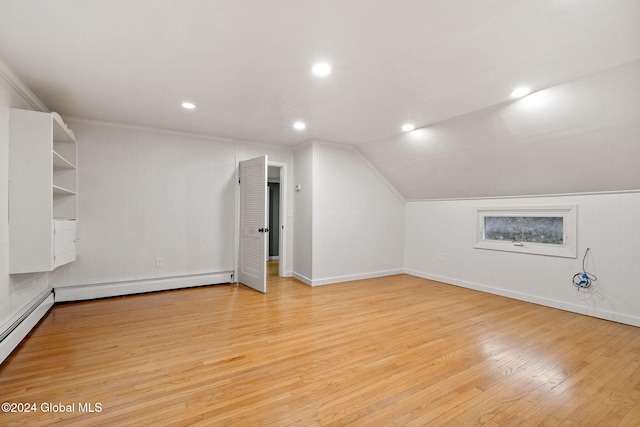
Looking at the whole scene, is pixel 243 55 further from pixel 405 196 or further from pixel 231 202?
pixel 405 196

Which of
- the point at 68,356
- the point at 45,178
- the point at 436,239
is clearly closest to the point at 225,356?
the point at 68,356

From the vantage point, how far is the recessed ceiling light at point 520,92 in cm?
273

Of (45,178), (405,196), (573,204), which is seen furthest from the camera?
(405,196)

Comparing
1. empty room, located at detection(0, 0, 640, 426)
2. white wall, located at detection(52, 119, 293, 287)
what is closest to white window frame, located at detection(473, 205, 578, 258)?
empty room, located at detection(0, 0, 640, 426)

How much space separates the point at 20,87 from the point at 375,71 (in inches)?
128

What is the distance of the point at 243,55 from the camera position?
222 centimetres

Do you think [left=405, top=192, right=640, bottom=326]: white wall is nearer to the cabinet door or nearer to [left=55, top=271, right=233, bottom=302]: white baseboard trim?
[left=55, top=271, right=233, bottom=302]: white baseboard trim

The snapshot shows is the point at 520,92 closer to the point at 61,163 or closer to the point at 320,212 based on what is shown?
the point at 320,212

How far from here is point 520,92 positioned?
2.80 m

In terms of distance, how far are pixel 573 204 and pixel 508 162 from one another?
91cm

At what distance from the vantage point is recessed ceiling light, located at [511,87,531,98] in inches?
107

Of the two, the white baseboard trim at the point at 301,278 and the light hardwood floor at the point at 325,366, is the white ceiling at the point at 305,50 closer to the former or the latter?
the light hardwood floor at the point at 325,366

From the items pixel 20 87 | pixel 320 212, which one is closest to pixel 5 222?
pixel 20 87

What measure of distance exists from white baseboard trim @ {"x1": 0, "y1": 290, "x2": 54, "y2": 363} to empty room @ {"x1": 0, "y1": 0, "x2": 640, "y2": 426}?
0.13 feet
